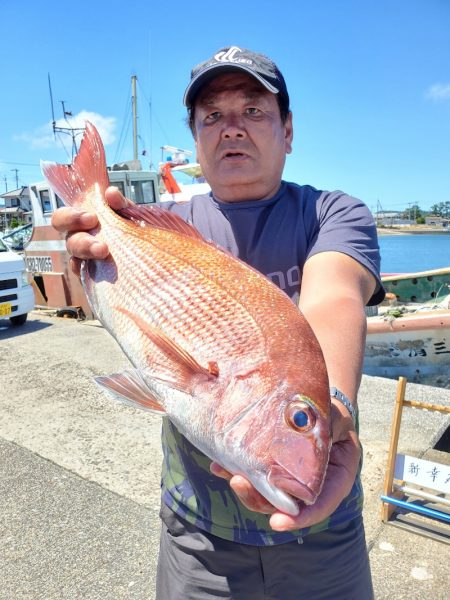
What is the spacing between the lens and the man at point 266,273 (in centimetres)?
138

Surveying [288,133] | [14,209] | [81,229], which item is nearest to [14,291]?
[81,229]

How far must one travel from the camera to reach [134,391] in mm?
1267

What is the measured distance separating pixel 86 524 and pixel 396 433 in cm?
204

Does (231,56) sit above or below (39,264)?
above

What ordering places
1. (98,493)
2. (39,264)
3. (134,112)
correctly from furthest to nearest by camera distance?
(134,112)
(39,264)
(98,493)

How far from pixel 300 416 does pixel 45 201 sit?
41.0ft

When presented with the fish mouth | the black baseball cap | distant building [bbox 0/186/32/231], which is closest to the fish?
the fish mouth

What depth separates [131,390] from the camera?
127 cm

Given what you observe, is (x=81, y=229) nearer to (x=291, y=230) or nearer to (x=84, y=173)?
(x=84, y=173)

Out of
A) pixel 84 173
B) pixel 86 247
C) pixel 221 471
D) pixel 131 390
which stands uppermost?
pixel 84 173

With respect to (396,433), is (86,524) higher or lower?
lower

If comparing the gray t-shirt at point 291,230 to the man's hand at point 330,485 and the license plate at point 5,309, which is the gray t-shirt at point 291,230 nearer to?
the man's hand at point 330,485

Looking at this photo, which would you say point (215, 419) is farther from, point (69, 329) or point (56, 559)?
point (69, 329)

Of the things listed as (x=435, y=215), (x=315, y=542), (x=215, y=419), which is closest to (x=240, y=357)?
(x=215, y=419)
